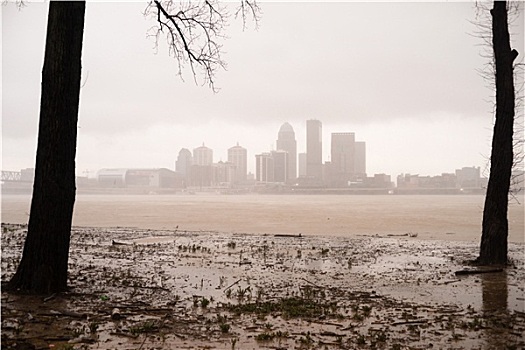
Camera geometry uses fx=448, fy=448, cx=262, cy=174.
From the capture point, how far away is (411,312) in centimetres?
717

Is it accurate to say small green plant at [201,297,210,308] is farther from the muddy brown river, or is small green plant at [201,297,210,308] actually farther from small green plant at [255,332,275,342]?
the muddy brown river

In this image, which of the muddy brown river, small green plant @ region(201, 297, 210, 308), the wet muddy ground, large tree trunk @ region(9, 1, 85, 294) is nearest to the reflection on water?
the wet muddy ground

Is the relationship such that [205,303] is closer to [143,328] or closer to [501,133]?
[143,328]

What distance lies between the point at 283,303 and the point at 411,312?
2055 millimetres

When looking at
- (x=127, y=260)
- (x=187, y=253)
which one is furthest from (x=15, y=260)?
(x=187, y=253)

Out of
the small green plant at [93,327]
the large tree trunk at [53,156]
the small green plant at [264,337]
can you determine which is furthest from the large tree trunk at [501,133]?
the large tree trunk at [53,156]

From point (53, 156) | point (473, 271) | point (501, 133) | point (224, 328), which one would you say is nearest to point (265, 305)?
point (224, 328)

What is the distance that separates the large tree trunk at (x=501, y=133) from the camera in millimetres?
12992

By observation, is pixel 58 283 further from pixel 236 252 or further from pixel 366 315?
pixel 236 252

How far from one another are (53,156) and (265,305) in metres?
4.41

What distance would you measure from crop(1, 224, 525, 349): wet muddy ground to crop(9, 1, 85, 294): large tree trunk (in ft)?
2.20

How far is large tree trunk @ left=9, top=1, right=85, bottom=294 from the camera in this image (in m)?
7.62

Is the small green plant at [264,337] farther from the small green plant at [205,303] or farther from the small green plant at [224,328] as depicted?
the small green plant at [205,303]

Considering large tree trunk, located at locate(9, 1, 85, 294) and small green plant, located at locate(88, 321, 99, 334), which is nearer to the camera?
small green plant, located at locate(88, 321, 99, 334)
